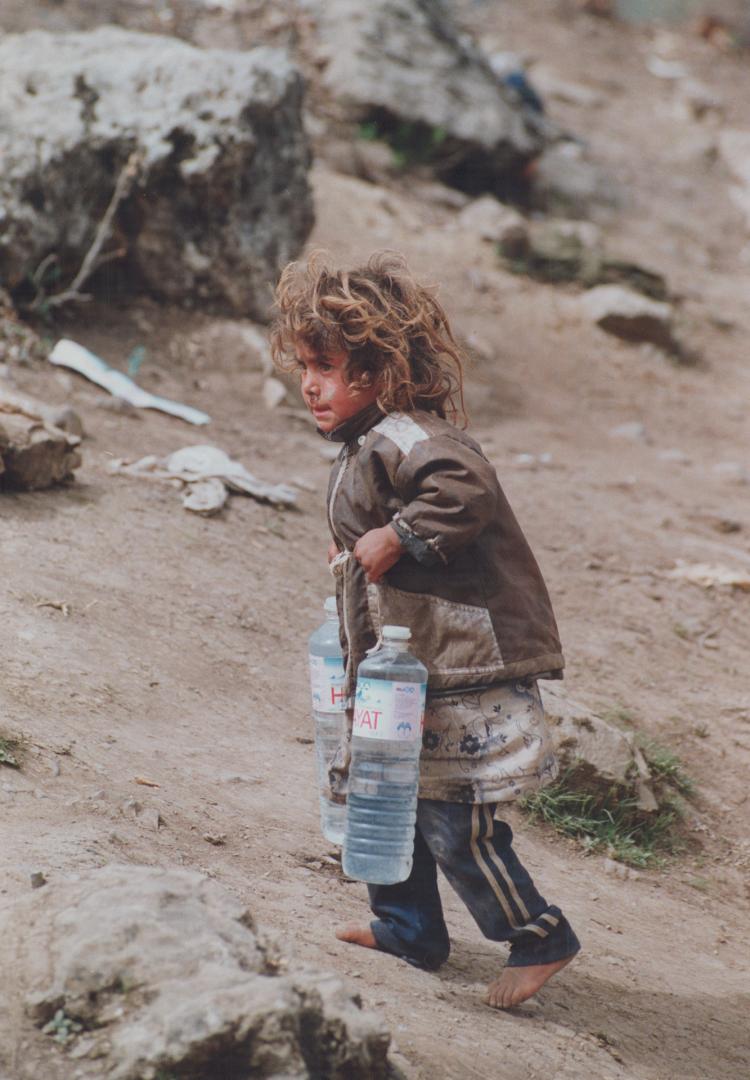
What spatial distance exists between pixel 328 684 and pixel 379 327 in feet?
2.84

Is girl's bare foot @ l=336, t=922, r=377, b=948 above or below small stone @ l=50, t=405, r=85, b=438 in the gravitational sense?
above

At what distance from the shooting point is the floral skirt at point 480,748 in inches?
111

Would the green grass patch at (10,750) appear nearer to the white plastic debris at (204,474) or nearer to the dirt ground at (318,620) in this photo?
the dirt ground at (318,620)

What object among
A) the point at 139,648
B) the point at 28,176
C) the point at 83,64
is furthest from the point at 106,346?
the point at 139,648

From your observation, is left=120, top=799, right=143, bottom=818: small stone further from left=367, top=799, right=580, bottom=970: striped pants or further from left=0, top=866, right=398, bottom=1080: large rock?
left=0, top=866, right=398, bottom=1080: large rock

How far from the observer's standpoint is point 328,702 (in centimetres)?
309

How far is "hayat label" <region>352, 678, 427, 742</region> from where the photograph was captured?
2689mm

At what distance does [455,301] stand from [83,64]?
371 centimetres

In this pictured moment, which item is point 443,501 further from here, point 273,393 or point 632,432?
point 632,432

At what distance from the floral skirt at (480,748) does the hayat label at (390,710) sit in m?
0.14

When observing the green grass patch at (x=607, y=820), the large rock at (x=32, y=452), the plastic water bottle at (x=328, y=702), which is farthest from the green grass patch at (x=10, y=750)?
the large rock at (x=32, y=452)

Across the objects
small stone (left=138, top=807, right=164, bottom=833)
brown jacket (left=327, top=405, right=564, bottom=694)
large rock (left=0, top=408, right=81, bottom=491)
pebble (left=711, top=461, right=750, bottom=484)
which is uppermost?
brown jacket (left=327, top=405, right=564, bottom=694)

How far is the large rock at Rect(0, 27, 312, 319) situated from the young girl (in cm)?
508

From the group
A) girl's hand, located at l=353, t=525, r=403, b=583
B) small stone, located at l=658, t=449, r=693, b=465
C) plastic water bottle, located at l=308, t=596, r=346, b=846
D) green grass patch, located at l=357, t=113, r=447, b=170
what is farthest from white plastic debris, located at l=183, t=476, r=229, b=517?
green grass patch, located at l=357, t=113, r=447, b=170
